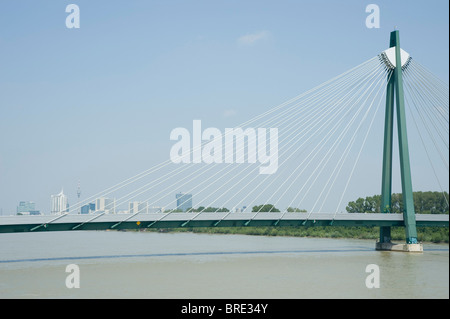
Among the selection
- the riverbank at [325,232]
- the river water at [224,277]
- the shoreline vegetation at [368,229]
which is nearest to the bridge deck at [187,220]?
the shoreline vegetation at [368,229]

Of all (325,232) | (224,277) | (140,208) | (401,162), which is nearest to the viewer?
(224,277)

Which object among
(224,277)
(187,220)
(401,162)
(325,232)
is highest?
(401,162)

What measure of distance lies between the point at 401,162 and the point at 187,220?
42.0 ft

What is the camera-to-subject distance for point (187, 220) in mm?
27109

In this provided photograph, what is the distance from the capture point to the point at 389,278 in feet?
59.0

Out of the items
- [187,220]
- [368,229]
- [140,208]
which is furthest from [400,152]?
[140,208]

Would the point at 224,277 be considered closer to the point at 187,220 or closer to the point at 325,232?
the point at 187,220

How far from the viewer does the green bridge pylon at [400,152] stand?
2931cm

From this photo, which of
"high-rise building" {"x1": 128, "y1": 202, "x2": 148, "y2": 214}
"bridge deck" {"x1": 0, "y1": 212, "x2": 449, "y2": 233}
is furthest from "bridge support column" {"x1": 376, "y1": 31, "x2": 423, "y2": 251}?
"high-rise building" {"x1": 128, "y1": 202, "x2": 148, "y2": 214}

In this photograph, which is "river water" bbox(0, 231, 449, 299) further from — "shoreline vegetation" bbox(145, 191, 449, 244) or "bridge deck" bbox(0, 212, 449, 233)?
"shoreline vegetation" bbox(145, 191, 449, 244)

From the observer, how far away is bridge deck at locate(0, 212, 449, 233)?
78.8 ft
